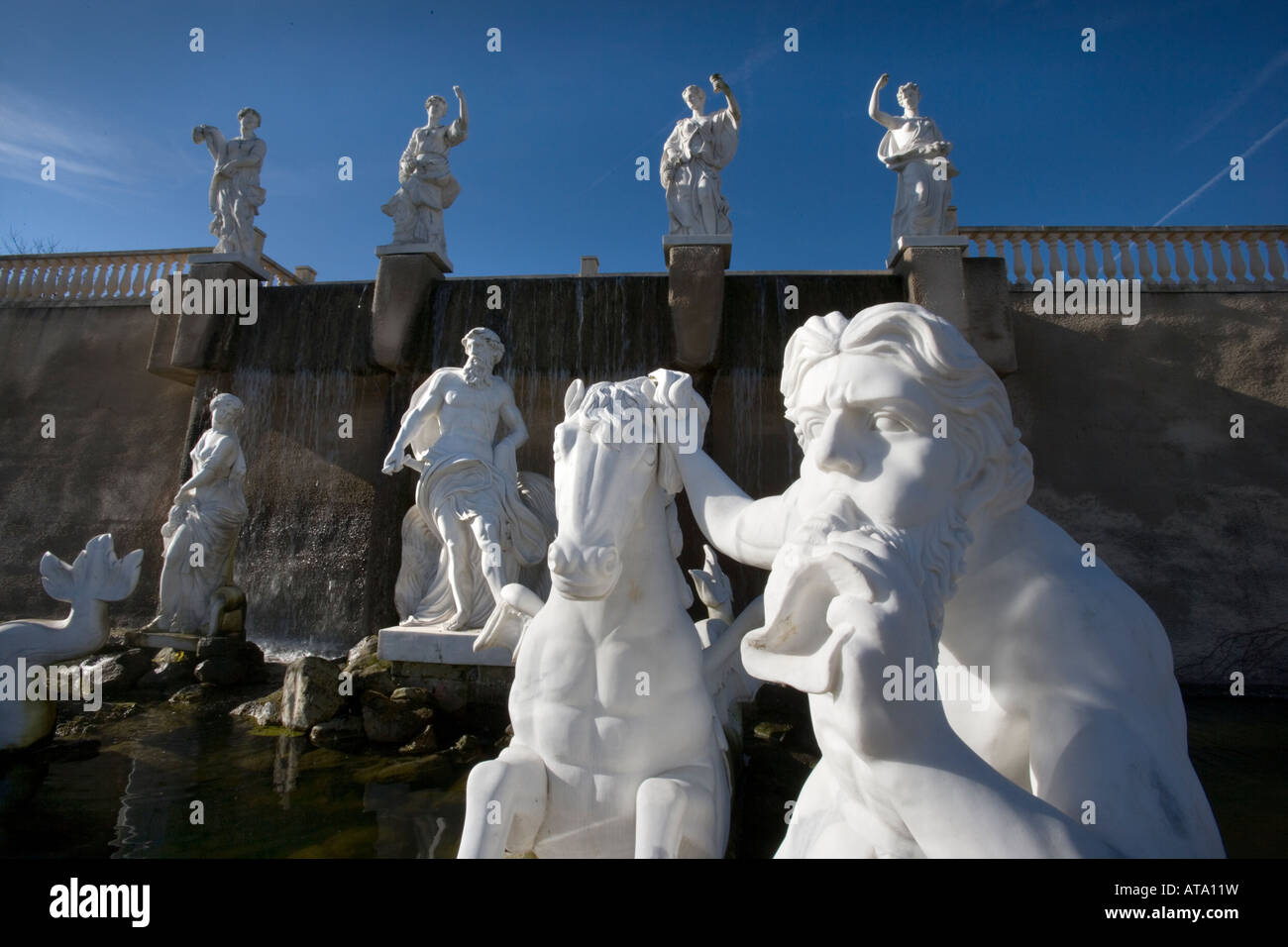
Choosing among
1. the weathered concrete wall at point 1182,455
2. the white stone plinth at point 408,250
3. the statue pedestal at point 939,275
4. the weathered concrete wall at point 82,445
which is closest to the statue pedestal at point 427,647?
the white stone plinth at point 408,250

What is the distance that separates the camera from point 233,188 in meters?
9.53

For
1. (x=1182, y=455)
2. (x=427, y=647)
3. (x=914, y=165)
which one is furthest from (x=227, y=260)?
(x=1182, y=455)

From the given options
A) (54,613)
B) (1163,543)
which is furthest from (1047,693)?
(54,613)

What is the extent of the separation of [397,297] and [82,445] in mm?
5966

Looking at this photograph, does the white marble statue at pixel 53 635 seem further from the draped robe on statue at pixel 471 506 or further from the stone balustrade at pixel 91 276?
the stone balustrade at pixel 91 276

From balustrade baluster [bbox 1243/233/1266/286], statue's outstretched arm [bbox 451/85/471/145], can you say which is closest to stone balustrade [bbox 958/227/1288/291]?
balustrade baluster [bbox 1243/233/1266/286]

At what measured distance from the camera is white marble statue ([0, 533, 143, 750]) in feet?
14.5

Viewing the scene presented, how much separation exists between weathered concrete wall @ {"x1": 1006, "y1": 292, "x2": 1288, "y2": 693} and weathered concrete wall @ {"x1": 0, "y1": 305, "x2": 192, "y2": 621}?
37.2 feet

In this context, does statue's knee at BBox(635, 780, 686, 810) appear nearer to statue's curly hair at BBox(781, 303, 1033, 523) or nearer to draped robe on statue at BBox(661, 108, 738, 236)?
statue's curly hair at BBox(781, 303, 1033, 523)

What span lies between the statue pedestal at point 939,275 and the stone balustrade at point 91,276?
31.1ft

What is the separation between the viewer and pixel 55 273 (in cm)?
1220

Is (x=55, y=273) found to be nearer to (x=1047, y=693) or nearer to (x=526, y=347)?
(x=526, y=347)

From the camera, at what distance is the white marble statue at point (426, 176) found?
28.9 feet
